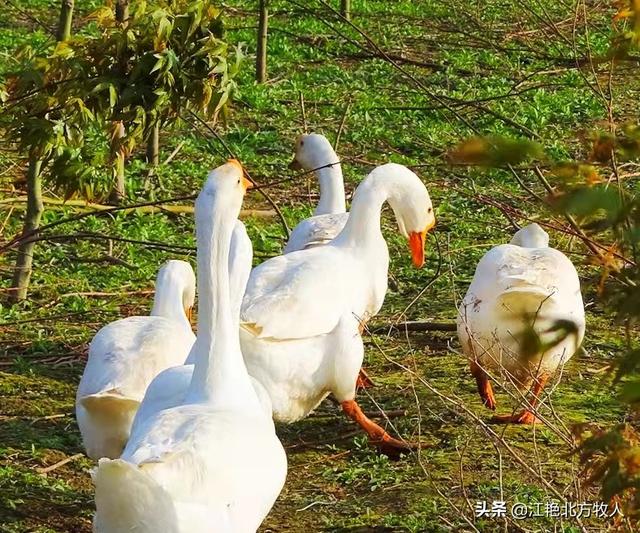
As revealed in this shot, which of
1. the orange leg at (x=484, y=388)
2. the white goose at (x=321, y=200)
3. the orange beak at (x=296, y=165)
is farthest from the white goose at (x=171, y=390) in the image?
the orange beak at (x=296, y=165)

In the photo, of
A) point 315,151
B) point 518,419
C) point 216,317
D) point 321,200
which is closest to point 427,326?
point 321,200

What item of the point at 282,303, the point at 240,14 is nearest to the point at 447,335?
the point at 282,303

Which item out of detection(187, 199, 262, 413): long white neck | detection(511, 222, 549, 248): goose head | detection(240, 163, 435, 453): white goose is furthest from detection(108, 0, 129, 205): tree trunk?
detection(511, 222, 549, 248): goose head

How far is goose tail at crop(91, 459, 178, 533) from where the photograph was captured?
3.50 meters

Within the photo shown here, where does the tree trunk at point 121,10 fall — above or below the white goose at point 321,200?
above

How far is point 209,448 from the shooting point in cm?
412

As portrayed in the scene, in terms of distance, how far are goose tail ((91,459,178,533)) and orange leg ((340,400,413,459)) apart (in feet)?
8.26

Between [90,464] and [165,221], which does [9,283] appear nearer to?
[165,221]

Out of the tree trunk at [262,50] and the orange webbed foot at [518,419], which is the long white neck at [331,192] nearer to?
the orange webbed foot at [518,419]

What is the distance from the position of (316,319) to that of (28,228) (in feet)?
7.92

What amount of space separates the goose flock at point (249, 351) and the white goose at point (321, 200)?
1 cm

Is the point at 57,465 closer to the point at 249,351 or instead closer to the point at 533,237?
the point at 249,351

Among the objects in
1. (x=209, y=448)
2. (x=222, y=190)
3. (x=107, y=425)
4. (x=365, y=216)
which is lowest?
(x=107, y=425)

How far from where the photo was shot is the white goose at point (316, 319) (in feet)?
19.4
